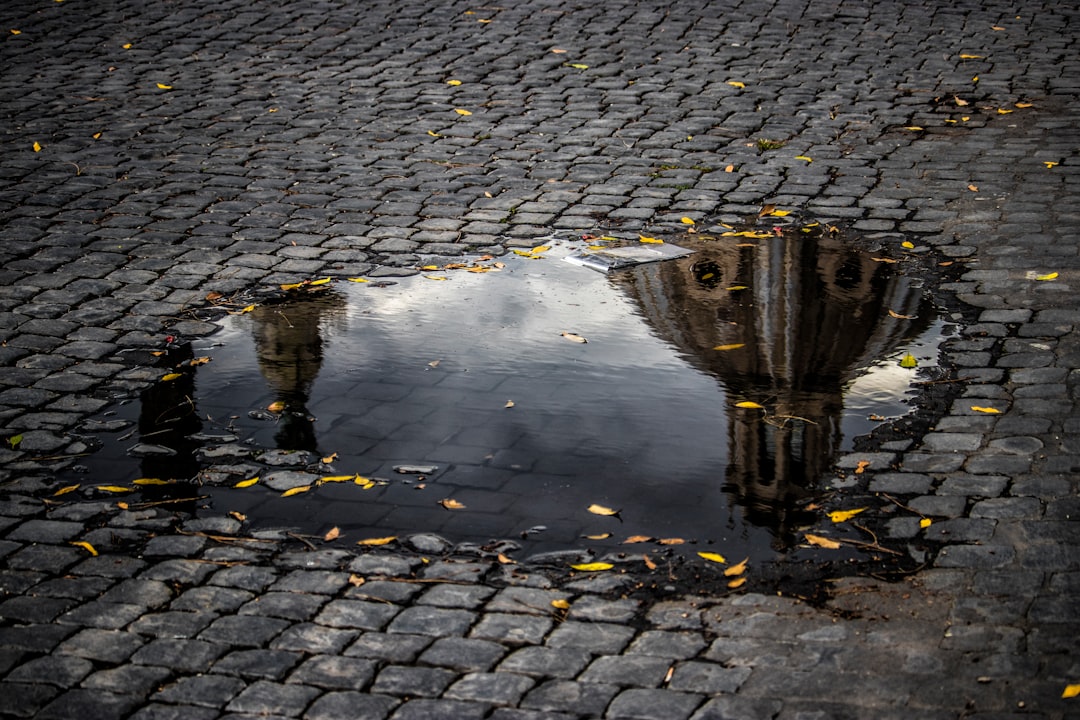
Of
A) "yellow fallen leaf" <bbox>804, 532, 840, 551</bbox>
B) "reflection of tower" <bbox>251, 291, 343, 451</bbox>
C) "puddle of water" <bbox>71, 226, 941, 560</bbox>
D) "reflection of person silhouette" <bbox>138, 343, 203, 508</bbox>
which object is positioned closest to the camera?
"yellow fallen leaf" <bbox>804, 532, 840, 551</bbox>

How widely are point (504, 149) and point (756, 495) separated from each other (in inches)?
205

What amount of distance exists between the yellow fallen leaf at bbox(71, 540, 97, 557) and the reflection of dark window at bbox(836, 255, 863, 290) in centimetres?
437

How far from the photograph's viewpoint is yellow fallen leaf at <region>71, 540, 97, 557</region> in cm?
464

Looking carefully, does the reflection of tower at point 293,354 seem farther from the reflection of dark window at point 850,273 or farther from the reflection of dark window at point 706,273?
the reflection of dark window at point 850,273

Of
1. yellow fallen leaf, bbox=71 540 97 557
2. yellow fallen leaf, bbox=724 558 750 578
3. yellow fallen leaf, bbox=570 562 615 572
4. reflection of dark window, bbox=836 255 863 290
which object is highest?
reflection of dark window, bbox=836 255 863 290

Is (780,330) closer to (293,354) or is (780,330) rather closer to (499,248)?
(499,248)

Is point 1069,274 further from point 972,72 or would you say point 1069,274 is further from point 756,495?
point 972,72

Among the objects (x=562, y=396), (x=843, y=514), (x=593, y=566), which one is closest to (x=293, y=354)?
(x=562, y=396)

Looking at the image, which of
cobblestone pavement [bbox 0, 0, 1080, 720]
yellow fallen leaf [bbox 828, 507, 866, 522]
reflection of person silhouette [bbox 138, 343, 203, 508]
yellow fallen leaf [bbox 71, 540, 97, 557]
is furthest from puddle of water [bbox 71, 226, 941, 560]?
yellow fallen leaf [bbox 71, 540, 97, 557]

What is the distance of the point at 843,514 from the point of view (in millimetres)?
4797

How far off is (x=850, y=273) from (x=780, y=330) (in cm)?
98

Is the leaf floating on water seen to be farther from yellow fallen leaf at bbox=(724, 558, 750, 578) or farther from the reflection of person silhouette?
the reflection of person silhouette

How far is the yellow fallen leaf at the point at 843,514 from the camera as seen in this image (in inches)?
188

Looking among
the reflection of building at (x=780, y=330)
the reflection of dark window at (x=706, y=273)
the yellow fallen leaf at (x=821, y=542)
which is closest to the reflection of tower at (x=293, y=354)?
the reflection of building at (x=780, y=330)
